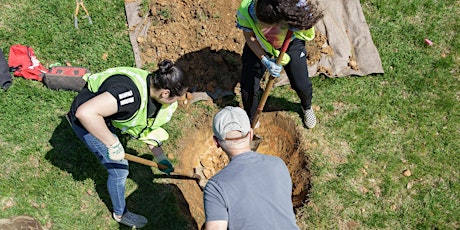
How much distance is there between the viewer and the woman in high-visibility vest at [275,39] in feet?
11.2

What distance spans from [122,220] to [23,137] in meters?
1.62

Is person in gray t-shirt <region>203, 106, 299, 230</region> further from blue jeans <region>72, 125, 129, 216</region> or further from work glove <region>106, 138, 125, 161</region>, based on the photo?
blue jeans <region>72, 125, 129, 216</region>

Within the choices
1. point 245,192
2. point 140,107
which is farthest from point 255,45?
point 245,192

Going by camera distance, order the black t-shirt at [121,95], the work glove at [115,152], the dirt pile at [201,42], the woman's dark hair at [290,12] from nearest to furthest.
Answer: the black t-shirt at [121,95], the woman's dark hair at [290,12], the work glove at [115,152], the dirt pile at [201,42]

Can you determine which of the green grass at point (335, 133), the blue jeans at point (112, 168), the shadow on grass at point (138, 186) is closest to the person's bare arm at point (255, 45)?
the green grass at point (335, 133)

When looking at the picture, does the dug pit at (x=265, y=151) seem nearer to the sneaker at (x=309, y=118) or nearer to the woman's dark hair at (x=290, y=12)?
the sneaker at (x=309, y=118)

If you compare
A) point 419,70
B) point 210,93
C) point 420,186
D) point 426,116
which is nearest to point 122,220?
point 210,93

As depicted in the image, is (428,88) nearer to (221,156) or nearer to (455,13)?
(455,13)

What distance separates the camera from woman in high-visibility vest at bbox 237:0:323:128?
340 cm

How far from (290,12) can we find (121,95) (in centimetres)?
143

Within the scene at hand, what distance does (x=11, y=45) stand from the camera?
5676mm

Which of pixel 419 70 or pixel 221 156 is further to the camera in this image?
A: pixel 419 70

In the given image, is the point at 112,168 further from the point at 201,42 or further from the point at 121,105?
the point at 201,42

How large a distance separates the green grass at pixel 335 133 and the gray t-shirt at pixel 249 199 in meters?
1.86
